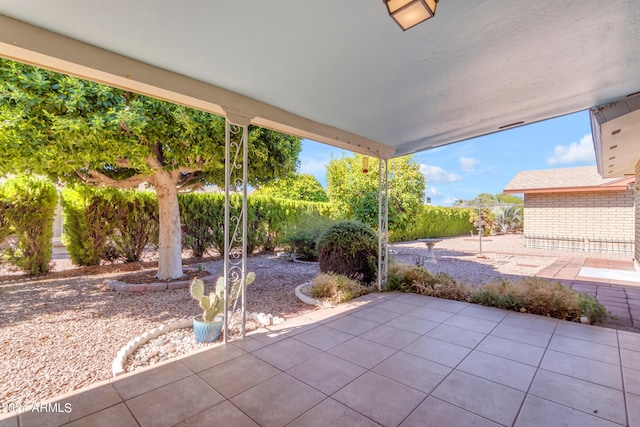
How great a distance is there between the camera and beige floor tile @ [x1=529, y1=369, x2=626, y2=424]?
197 cm

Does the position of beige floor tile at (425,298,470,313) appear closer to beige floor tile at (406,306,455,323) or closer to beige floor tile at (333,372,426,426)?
beige floor tile at (406,306,455,323)

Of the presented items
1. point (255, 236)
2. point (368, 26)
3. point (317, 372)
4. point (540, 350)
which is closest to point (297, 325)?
point (317, 372)

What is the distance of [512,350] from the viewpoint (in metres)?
2.87

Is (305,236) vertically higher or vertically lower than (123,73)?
lower

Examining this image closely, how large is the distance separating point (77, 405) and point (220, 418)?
3.35 ft

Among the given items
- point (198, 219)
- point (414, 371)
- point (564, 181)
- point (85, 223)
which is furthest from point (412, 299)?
point (564, 181)

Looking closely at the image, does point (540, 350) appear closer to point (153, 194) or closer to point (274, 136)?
point (274, 136)

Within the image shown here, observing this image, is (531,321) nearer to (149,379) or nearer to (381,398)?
(381,398)

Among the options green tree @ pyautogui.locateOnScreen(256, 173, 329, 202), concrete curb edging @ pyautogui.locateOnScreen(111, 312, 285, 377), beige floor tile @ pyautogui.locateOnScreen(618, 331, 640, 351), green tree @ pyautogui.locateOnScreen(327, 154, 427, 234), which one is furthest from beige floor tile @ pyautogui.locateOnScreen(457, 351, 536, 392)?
green tree @ pyautogui.locateOnScreen(256, 173, 329, 202)

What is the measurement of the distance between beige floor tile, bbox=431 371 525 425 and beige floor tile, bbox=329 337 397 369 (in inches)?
23.0

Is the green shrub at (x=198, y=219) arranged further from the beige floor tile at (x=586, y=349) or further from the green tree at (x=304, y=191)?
the green tree at (x=304, y=191)

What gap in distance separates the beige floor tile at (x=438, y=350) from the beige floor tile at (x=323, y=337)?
0.67m

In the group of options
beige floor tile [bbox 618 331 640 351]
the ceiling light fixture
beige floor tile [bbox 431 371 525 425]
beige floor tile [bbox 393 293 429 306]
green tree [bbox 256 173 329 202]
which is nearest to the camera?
the ceiling light fixture

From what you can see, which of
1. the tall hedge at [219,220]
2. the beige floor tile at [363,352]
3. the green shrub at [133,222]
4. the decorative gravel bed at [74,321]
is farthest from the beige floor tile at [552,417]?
the green shrub at [133,222]
